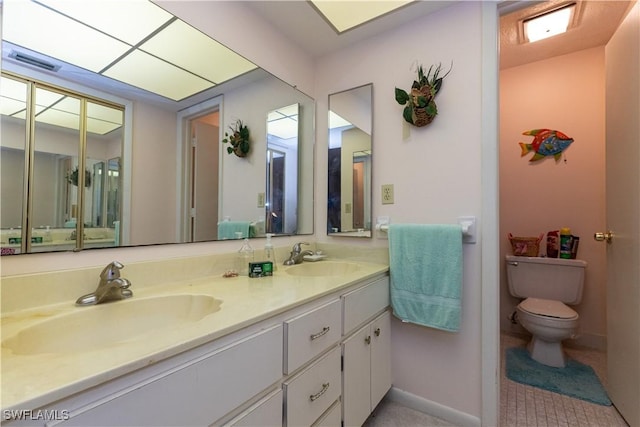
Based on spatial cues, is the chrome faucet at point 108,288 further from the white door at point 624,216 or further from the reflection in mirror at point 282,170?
the white door at point 624,216

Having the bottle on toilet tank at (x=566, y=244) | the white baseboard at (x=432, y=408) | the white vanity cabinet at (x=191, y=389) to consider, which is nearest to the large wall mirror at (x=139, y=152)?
the white vanity cabinet at (x=191, y=389)

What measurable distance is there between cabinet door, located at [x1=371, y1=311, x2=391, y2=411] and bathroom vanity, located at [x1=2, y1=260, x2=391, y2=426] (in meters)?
0.01

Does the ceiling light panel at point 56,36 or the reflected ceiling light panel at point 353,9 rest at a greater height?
the reflected ceiling light panel at point 353,9

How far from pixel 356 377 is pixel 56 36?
164 centimetres

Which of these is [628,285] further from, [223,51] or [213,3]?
[213,3]

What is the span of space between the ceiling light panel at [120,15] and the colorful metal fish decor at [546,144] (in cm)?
275

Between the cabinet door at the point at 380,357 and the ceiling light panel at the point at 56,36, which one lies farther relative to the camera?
the cabinet door at the point at 380,357

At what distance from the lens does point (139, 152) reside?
1056 millimetres

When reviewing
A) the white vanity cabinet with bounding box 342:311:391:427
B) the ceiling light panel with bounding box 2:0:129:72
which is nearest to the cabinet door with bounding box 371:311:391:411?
the white vanity cabinet with bounding box 342:311:391:427

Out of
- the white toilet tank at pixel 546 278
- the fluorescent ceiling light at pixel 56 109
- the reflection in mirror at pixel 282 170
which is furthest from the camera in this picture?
the white toilet tank at pixel 546 278

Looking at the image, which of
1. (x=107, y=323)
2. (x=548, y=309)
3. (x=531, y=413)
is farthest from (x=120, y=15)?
(x=548, y=309)

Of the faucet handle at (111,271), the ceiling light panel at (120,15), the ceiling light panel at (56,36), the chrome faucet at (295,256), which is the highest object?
the ceiling light panel at (120,15)

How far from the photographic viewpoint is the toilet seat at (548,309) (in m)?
1.81

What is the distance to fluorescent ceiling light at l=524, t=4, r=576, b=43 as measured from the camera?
164 centimetres
